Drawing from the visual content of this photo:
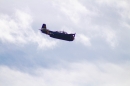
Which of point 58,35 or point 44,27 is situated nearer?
point 58,35

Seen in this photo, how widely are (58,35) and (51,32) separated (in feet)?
15.9

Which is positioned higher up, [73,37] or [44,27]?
[44,27]

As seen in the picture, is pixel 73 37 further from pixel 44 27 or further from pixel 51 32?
pixel 44 27

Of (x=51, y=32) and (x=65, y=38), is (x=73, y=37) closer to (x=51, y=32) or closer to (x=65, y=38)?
(x=65, y=38)

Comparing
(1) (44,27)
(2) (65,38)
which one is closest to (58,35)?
(2) (65,38)

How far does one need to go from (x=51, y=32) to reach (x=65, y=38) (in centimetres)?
873

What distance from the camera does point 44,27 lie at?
92000 mm

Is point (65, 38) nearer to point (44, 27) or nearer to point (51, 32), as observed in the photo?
point (51, 32)

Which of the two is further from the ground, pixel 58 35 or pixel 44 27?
pixel 44 27

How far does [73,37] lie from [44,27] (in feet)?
59.1

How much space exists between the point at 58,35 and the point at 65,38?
395 cm

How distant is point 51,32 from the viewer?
286 ft

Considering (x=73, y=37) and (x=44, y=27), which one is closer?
(x=73, y=37)

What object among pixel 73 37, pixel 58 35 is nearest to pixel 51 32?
pixel 58 35
